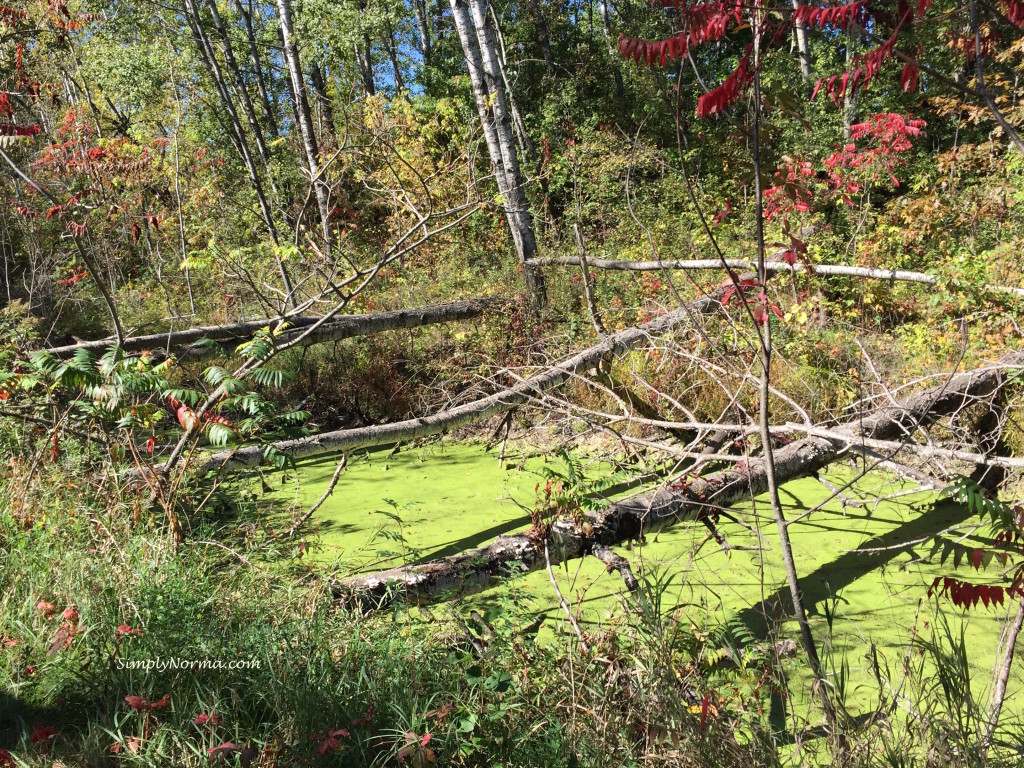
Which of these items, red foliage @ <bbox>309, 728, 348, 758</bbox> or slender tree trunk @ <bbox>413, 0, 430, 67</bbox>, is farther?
slender tree trunk @ <bbox>413, 0, 430, 67</bbox>

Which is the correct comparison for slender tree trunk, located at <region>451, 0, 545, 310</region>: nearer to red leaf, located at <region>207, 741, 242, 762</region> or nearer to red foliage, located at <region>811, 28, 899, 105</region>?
red foliage, located at <region>811, 28, 899, 105</region>

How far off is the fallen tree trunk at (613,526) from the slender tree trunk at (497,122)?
3.98 metres

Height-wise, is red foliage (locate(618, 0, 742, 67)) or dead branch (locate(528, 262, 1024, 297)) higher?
red foliage (locate(618, 0, 742, 67))

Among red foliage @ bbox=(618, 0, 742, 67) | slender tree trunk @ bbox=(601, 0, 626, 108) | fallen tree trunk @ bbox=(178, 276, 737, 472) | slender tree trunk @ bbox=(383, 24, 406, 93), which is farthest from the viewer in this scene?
slender tree trunk @ bbox=(383, 24, 406, 93)

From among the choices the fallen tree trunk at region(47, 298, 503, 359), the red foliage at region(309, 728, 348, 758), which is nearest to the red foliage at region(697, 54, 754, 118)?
the red foliage at region(309, 728, 348, 758)

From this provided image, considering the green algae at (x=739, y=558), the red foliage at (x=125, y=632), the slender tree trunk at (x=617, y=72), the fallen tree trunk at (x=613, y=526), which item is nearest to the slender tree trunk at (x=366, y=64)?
the slender tree trunk at (x=617, y=72)

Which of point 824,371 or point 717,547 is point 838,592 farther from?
point 824,371

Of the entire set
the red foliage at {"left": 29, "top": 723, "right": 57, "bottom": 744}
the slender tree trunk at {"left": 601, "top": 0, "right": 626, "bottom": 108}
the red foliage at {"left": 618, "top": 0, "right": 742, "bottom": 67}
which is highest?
the slender tree trunk at {"left": 601, "top": 0, "right": 626, "bottom": 108}

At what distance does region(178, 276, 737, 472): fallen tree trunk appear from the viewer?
4.86 meters

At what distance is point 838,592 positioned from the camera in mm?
3623

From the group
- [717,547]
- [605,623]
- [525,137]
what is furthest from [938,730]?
[525,137]

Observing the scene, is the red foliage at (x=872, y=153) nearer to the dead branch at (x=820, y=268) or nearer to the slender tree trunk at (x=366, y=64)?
the dead branch at (x=820, y=268)

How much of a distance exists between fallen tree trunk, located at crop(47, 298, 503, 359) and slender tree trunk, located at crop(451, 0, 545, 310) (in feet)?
2.00

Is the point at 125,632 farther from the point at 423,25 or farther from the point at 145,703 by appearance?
the point at 423,25
